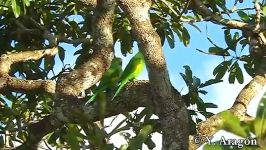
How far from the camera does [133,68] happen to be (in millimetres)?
2580

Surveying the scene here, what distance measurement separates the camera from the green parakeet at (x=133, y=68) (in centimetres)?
249

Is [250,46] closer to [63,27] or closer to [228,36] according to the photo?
[228,36]

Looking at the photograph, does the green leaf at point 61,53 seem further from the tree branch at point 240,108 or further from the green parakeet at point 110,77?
the tree branch at point 240,108

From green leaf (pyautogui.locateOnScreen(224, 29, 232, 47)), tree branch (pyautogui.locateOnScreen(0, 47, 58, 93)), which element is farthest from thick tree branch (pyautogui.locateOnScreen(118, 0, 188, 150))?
green leaf (pyautogui.locateOnScreen(224, 29, 232, 47))

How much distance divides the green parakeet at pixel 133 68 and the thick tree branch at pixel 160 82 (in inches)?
6.5

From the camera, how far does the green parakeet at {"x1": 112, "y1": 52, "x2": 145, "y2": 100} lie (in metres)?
2.49

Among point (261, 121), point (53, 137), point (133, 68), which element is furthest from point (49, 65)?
point (261, 121)

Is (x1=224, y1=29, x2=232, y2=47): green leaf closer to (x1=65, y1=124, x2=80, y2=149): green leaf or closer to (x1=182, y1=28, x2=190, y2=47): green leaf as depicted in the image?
(x1=182, y1=28, x2=190, y2=47): green leaf

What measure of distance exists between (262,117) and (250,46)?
1753 mm

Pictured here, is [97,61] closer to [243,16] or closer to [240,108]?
[240,108]

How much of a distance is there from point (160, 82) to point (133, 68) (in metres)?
0.44

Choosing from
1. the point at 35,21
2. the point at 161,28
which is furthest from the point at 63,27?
the point at 161,28

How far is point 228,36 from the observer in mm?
3164

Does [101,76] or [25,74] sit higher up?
[25,74]
